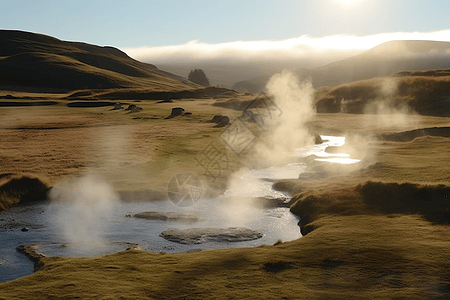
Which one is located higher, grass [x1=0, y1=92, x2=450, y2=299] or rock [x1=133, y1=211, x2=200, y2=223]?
grass [x1=0, y1=92, x2=450, y2=299]

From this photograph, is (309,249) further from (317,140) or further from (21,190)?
(317,140)

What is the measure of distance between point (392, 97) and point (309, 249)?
84.1 metres

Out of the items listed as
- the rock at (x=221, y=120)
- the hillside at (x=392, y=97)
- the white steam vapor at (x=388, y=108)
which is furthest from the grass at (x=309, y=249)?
the hillside at (x=392, y=97)

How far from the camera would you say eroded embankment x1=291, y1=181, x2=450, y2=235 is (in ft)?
79.0

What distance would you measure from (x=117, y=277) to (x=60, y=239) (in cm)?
772

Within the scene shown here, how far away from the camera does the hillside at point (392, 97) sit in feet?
284

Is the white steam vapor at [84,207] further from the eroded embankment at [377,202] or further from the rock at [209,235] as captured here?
the eroded embankment at [377,202]

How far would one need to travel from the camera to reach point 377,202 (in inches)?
1027

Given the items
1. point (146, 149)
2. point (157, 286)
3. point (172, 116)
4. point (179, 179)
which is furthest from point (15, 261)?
point (172, 116)

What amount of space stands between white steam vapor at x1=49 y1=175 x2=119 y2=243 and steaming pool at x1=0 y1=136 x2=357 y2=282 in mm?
62

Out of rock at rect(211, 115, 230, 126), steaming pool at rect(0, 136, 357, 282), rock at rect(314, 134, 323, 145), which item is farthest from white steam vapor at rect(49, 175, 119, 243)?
rock at rect(211, 115, 230, 126)

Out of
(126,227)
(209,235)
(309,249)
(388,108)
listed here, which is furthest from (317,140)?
(309,249)

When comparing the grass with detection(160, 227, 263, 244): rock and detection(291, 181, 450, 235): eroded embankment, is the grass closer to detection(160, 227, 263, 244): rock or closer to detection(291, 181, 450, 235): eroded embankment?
detection(291, 181, 450, 235): eroded embankment

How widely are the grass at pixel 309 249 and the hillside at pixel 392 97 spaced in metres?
41.3
